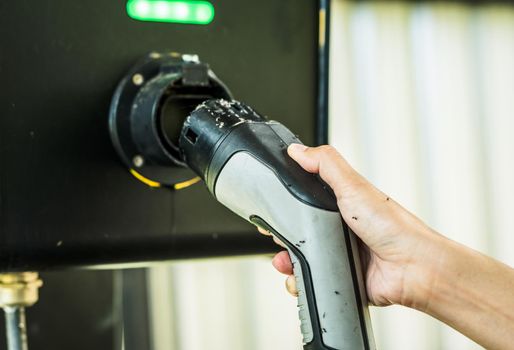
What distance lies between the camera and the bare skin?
533 millimetres

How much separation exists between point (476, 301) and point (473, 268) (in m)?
0.03

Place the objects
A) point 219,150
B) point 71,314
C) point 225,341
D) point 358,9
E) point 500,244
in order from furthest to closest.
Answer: point 500,244, point 358,9, point 225,341, point 71,314, point 219,150

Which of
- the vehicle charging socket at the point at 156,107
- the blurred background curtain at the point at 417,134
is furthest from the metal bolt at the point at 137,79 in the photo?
the blurred background curtain at the point at 417,134

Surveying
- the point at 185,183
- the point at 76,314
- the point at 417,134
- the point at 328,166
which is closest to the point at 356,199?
the point at 328,166

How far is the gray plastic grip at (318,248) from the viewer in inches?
19.3

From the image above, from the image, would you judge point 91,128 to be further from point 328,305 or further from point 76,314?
point 76,314

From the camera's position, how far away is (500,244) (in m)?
2.83

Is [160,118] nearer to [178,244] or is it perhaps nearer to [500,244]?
[178,244]

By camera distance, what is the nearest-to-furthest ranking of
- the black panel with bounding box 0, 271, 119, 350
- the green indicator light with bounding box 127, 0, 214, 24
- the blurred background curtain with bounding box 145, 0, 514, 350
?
the green indicator light with bounding box 127, 0, 214, 24, the black panel with bounding box 0, 271, 119, 350, the blurred background curtain with bounding box 145, 0, 514, 350

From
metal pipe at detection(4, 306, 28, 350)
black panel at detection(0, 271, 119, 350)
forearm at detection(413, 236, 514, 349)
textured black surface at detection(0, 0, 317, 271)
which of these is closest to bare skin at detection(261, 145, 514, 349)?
forearm at detection(413, 236, 514, 349)

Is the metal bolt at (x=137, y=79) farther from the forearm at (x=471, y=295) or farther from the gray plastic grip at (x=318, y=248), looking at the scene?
the forearm at (x=471, y=295)

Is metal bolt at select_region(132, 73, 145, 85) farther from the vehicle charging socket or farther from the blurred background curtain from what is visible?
the blurred background curtain

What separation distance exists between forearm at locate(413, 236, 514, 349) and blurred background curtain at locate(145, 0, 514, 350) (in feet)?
5.36

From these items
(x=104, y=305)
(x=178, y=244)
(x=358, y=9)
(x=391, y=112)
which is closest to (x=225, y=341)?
(x=391, y=112)
